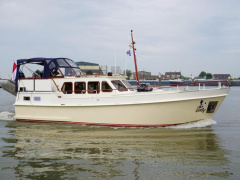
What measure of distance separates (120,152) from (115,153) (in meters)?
0.23

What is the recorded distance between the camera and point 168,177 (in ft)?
23.7

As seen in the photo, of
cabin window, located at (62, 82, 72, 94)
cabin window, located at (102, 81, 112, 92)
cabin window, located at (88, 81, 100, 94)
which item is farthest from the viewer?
cabin window, located at (62, 82, 72, 94)

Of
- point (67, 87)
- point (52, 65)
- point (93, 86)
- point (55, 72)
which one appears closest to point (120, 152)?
point (93, 86)

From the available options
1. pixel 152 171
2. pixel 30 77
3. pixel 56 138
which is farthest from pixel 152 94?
pixel 30 77

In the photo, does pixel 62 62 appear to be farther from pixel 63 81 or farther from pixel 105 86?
pixel 105 86

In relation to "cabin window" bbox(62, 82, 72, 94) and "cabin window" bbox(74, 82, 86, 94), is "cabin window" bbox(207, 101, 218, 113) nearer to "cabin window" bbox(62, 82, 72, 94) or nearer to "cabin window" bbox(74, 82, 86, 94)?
"cabin window" bbox(74, 82, 86, 94)

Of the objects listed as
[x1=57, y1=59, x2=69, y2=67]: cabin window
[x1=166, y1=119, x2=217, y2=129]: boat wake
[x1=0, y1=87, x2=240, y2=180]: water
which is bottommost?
[x1=0, y1=87, x2=240, y2=180]: water

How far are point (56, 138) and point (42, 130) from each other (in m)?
2.32

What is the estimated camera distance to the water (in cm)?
749

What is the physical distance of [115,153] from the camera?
9.45m

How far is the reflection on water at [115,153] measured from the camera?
753 cm

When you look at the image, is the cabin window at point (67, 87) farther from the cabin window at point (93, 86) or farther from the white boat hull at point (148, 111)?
the cabin window at point (93, 86)

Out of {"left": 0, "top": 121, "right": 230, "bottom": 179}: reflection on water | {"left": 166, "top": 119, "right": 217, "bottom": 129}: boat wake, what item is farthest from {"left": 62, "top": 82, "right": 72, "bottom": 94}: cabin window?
{"left": 166, "top": 119, "right": 217, "bottom": 129}: boat wake

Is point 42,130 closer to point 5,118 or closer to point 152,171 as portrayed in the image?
point 5,118
